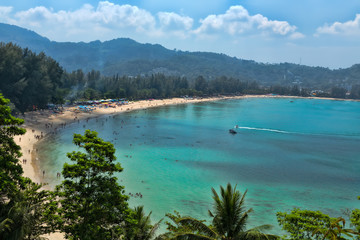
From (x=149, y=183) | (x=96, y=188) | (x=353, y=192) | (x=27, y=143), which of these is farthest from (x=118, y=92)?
(x=96, y=188)

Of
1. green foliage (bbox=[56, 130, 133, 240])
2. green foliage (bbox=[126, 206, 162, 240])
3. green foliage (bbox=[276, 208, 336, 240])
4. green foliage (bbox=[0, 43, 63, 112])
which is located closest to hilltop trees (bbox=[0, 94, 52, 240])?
green foliage (bbox=[56, 130, 133, 240])

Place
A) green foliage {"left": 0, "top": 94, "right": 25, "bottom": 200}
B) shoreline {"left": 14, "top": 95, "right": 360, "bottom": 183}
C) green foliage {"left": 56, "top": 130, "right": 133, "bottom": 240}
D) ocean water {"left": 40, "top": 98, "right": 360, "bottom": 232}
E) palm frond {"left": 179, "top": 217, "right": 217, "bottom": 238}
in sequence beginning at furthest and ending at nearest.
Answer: shoreline {"left": 14, "top": 95, "right": 360, "bottom": 183} → ocean water {"left": 40, "top": 98, "right": 360, "bottom": 232} → green foliage {"left": 0, "top": 94, "right": 25, "bottom": 200} → green foliage {"left": 56, "top": 130, "right": 133, "bottom": 240} → palm frond {"left": 179, "top": 217, "right": 217, "bottom": 238}

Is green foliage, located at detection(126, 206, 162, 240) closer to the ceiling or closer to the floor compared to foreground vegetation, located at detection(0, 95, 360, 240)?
closer to the floor

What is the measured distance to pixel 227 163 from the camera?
6512 centimetres

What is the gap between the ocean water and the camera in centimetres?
4488

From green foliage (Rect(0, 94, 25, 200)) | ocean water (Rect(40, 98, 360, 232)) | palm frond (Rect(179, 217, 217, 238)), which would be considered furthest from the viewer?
ocean water (Rect(40, 98, 360, 232))

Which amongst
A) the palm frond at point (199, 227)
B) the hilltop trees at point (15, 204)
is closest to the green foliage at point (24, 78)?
the hilltop trees at point (15, 204)

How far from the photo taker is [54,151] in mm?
65250

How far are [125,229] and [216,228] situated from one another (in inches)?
227

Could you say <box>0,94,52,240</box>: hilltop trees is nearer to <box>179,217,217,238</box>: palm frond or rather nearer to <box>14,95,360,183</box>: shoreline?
<box>179,217,217,238</box>: palm frond

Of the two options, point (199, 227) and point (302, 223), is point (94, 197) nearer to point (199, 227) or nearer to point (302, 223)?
point (199, 227)

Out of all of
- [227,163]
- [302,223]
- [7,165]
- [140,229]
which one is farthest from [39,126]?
[302,223]

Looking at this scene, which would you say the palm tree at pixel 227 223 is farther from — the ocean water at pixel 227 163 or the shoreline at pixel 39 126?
the shoreline at pixel 39 126

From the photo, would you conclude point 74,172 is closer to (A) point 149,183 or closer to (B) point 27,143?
(A) point 149,183
